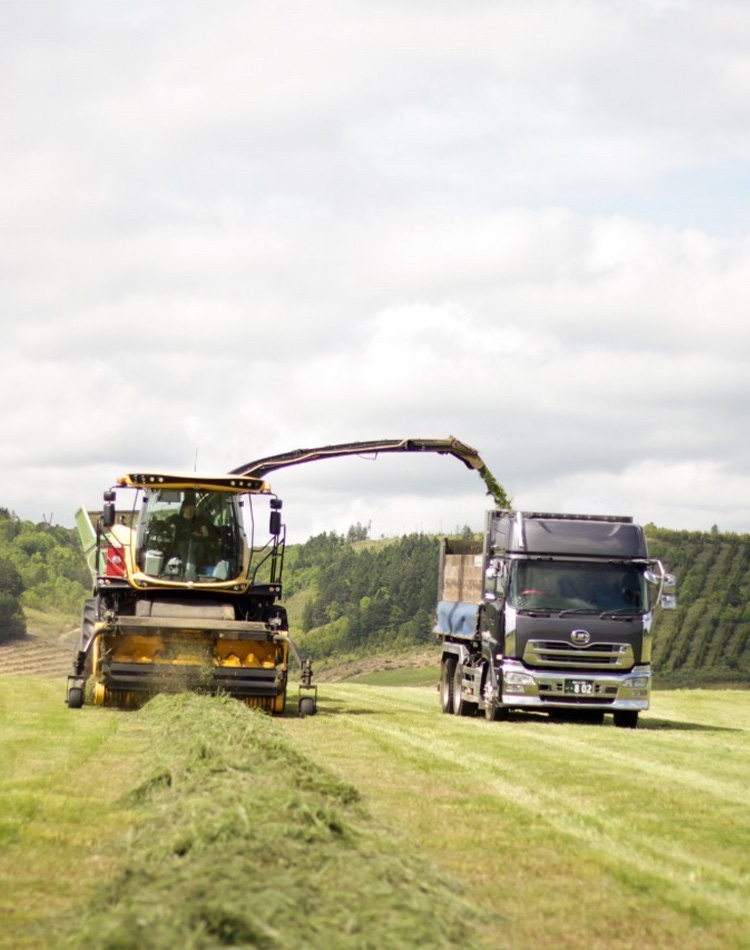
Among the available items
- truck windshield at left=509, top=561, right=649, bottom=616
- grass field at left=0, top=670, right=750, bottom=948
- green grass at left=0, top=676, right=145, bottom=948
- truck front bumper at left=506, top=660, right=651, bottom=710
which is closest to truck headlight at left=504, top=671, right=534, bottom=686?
truck front bumper at left=506, top=660, right=651, bottom=710

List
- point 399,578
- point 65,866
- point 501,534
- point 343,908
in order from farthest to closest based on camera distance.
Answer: point 399,578
point 501,534
point 65,866
point 343,908

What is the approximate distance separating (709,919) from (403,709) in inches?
742

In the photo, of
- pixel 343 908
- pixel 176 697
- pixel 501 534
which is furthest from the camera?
pixel 501 534

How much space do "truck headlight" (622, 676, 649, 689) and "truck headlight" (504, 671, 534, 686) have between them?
4.96 ft

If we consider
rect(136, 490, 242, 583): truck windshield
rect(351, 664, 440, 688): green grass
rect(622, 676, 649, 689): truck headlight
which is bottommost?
rect(351, 664, 440, 688): green grass

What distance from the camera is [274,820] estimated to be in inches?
359

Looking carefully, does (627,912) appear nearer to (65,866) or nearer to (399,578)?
(65,866)

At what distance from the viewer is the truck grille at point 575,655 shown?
23375 millimetres

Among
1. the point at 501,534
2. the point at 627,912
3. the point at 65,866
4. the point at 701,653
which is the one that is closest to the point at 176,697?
the point at 501,534

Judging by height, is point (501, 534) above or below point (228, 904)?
above

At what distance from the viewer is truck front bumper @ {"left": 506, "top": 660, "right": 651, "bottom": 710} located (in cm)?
2331

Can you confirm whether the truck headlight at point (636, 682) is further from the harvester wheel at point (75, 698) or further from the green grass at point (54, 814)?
the harvester wheel at point (75, 698)

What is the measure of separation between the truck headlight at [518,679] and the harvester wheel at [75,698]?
655 cm

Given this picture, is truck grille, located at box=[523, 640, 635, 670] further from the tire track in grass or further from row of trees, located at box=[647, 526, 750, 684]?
row of trees, located at box=[647, 526, 750, 684]
